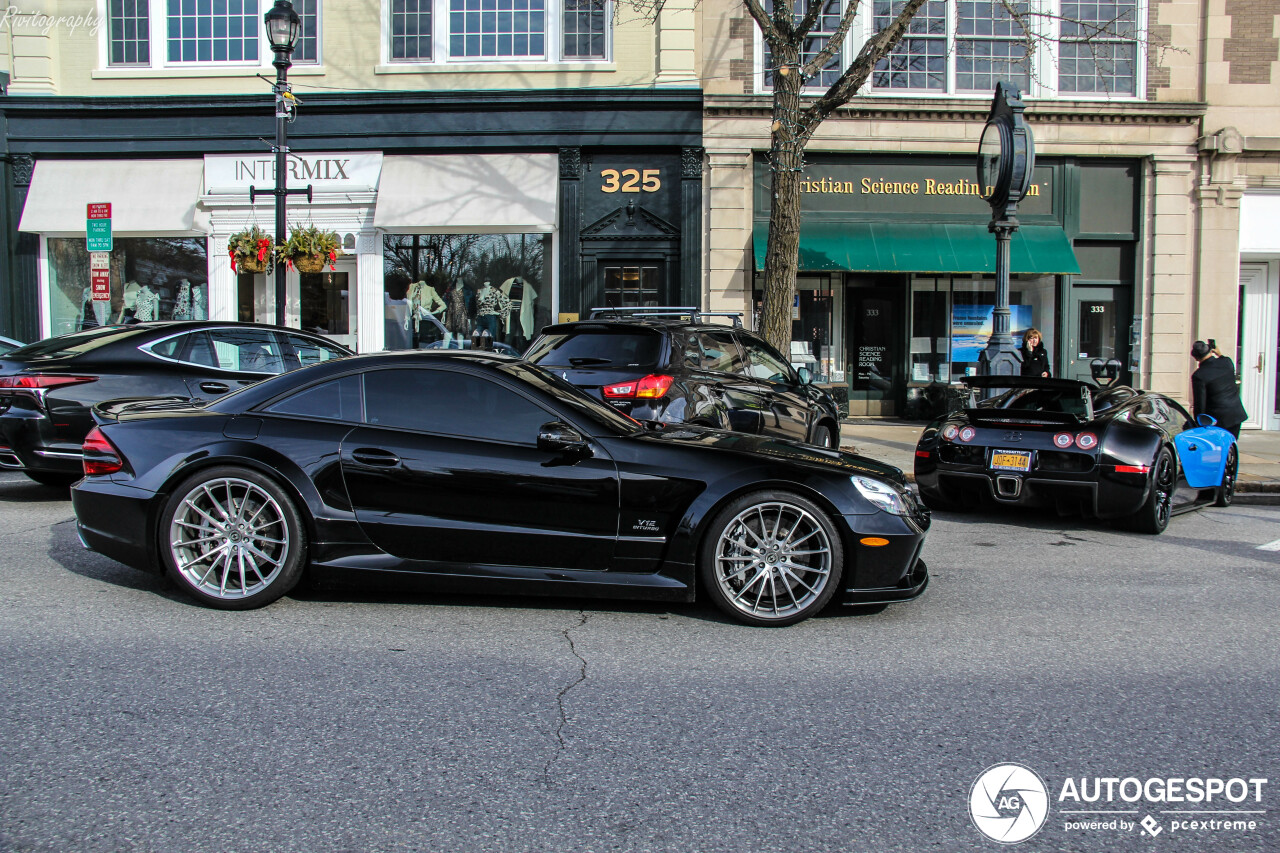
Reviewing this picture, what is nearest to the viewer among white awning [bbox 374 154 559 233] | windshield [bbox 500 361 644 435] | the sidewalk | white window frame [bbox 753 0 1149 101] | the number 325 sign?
windshield [bbox 500 361 644 435]

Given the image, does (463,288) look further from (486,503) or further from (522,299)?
(486,503)

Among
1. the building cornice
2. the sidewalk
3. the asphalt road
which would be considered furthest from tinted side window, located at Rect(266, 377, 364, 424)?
the building cornice

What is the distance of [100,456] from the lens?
16.6 ft

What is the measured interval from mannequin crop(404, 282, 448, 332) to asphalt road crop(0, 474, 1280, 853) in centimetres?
1119

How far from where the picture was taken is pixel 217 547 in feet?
16.0

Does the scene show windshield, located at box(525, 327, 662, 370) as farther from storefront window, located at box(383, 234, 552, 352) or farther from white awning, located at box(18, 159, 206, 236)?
white awning, located at box(18, 159, 206, 236)

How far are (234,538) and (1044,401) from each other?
264 inches

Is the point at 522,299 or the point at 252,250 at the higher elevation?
the point at 252,250

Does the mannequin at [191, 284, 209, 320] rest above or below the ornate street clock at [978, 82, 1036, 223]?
below

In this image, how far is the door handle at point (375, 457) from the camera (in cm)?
484

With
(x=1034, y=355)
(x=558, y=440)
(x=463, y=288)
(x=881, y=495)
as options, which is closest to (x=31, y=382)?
(x=558, y=440)

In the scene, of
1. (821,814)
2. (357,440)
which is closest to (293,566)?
(357,440)

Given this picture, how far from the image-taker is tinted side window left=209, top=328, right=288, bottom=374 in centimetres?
852

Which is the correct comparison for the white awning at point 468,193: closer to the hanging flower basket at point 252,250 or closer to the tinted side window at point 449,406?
the hanging flower basket at point 252,250
